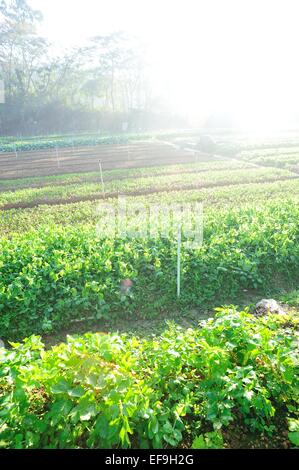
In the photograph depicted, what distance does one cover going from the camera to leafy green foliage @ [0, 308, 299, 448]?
2.71 metres

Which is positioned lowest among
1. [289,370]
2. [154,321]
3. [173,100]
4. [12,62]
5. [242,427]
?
[154,321]

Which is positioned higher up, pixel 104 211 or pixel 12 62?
Answer: pixel 12 62

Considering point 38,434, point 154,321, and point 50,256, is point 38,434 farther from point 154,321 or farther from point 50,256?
point 50,256

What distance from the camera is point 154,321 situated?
604cm

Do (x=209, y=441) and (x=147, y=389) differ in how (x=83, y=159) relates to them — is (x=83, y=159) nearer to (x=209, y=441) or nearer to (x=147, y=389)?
(x=147, y=389)

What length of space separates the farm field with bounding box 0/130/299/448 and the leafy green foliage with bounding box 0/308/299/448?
0.01 metres

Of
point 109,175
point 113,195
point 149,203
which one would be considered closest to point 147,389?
point 149,203

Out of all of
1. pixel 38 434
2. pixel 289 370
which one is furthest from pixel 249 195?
pixel 38 434

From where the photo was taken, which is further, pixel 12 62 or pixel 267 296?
pixel 12 62

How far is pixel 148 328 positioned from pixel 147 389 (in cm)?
291

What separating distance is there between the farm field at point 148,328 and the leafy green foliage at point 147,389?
0.04 feet

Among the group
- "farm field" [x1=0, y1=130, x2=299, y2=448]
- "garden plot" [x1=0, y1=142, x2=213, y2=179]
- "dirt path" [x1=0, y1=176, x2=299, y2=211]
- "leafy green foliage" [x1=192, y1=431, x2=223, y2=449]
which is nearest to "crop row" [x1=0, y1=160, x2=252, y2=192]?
"garden plot" [x1=0, y1=142, x2=213, y2=179]

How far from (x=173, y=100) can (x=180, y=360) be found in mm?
66606

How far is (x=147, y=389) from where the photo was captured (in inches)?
115
